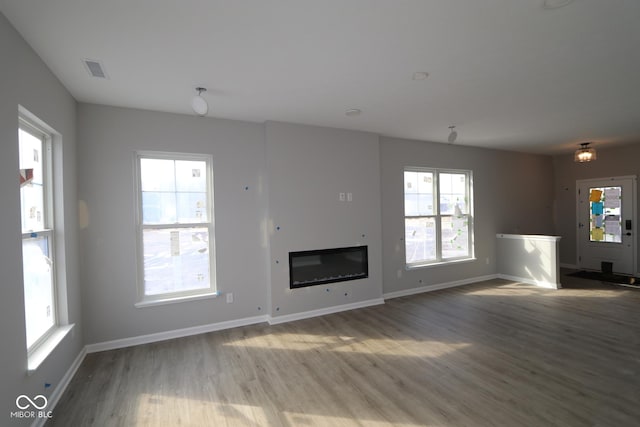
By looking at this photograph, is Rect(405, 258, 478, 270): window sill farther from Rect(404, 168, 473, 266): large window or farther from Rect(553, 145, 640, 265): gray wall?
Rect(553, 145, 640, 265): gray wall

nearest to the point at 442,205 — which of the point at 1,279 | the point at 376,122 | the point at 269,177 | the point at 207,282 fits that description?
the point at 376,122

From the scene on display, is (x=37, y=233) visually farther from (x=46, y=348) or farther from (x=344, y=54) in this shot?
(x=344, y=54)

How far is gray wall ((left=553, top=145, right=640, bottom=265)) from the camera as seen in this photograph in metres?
6.17

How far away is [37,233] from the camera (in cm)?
232

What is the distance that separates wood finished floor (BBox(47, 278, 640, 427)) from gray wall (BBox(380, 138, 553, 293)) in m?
1.21

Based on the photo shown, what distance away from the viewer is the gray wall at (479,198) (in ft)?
16.4

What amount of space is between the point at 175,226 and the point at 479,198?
5463mm

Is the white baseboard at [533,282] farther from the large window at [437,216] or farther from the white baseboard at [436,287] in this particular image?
the large window at [437,216]

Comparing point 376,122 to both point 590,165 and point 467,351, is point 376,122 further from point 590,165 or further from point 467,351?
point 590,165

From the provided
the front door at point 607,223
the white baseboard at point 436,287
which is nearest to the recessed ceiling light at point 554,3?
the white baseboard at point 436,287

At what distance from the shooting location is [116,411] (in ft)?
7.36

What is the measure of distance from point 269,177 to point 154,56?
1.89 meters

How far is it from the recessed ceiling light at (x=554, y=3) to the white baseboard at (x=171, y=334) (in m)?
4.04
